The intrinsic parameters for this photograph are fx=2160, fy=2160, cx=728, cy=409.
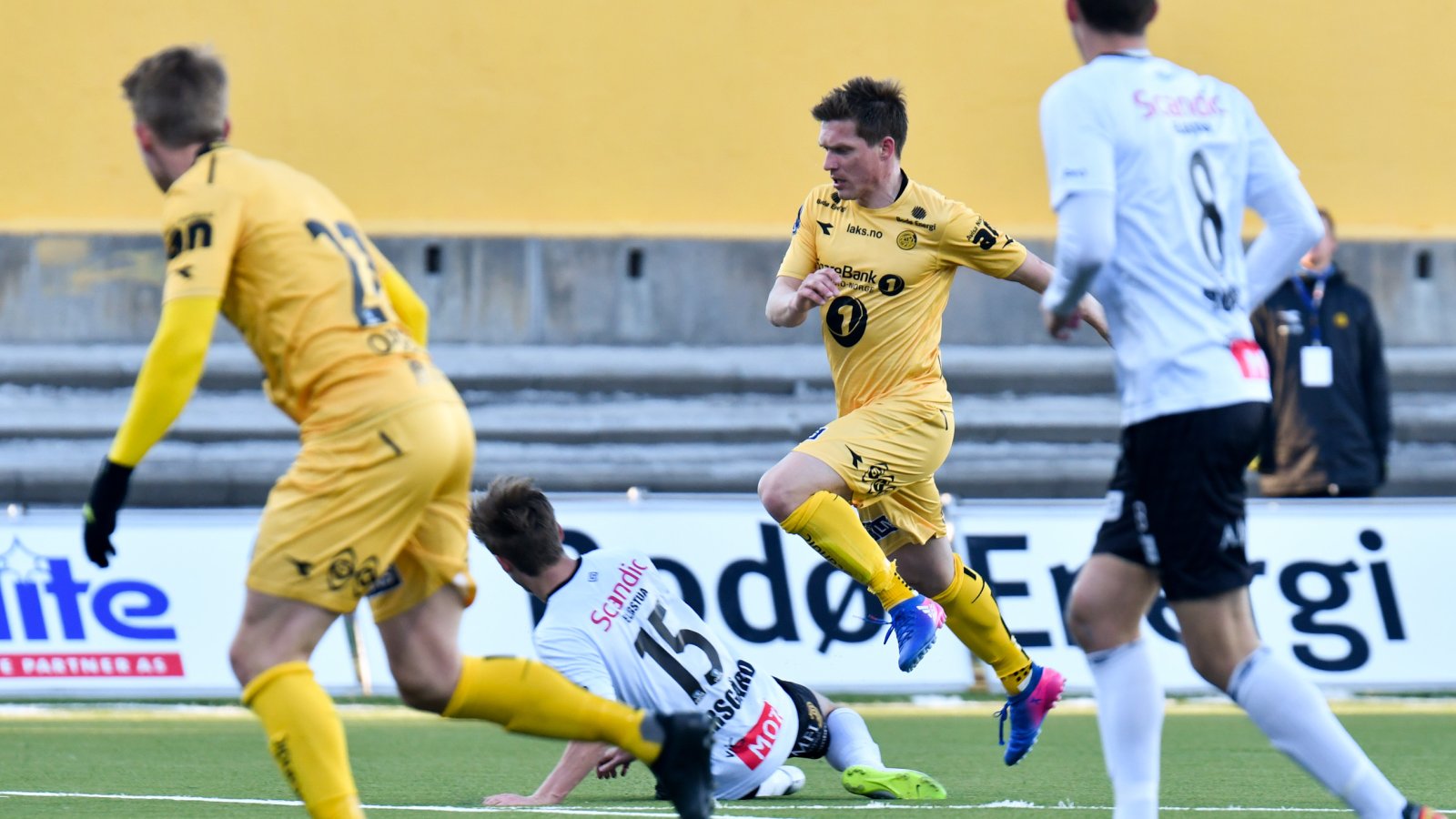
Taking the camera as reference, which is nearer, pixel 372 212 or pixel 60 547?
pixel 60 547

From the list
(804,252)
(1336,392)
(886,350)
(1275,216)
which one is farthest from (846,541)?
(1336,392)

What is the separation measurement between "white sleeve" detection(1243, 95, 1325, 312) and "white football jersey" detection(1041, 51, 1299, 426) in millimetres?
130

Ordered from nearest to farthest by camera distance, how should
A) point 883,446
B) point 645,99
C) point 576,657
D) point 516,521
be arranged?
point 516,521
point 576,657
point 883,446
point 645,99

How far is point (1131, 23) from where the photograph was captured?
4445 mm

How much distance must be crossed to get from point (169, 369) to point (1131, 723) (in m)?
2.08

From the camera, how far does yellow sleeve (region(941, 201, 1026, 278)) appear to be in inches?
277

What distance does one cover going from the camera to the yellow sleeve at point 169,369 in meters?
4.14

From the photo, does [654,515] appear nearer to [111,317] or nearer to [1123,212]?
[111,317]

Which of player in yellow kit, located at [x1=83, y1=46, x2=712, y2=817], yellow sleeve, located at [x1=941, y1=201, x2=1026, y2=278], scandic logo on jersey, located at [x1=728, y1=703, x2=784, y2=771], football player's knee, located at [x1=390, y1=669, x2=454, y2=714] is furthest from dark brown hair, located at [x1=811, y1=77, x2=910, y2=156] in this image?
football player's knee, located at [x1=390, y1=669, x2=454, y2=714]

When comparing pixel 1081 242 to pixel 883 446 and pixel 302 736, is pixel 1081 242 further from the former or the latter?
pixel 883 446

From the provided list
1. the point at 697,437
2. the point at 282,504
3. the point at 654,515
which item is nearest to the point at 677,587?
the point at 654,515

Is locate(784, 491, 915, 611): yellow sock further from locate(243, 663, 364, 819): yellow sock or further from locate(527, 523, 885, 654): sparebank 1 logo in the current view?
locate(527, 523, 885, 654): sparebank 1 logo

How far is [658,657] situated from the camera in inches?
242

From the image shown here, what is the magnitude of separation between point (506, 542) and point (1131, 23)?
233 centimetres
